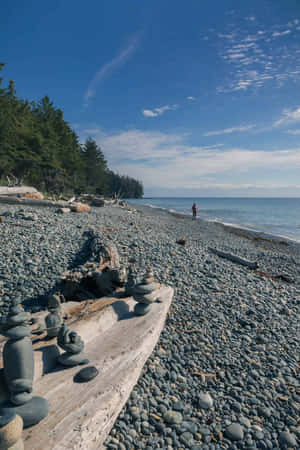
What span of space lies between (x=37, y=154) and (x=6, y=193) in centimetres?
1769

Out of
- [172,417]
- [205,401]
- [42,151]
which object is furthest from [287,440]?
[42,151]

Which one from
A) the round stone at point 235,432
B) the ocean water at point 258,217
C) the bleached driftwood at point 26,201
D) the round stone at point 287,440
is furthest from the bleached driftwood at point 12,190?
the ocean water at point 258,217

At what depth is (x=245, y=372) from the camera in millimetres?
3479

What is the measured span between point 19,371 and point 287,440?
3.13 metres

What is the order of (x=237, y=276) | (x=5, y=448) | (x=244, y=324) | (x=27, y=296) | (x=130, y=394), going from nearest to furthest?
1. (x=5, y=448)
2. (x=130, y=394)
3. (x=244, y=324)
4. (x=27, y=296)
5. (x=237, y=276)

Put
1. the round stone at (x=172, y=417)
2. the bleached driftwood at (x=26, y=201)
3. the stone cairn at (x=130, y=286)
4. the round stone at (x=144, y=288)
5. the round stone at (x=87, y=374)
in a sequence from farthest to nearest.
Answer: the bleached driftwood at (x=26, y=201), the stone cairn at (x=130, y=286), the round stone at (x=144, y=288), the round stone at (x=172, y=417), the round stone at (x=87, y=374)

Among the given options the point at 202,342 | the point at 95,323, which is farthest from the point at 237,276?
the point at 95,323

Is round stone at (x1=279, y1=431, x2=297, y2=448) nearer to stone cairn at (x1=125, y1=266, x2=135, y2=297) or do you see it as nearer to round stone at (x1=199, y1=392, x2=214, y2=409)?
round stone at (x1=199, y1=392, x2=214, y2=409)

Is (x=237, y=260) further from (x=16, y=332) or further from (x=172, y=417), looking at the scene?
(x=16, y=332)

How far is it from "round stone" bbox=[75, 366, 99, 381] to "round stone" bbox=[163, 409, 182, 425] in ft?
3.43

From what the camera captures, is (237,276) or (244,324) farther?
(237,276)

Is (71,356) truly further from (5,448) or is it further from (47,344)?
(5,448)

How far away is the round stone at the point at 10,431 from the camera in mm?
1529

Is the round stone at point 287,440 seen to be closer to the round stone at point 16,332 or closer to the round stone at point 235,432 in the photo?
the round stone at point 235,432
